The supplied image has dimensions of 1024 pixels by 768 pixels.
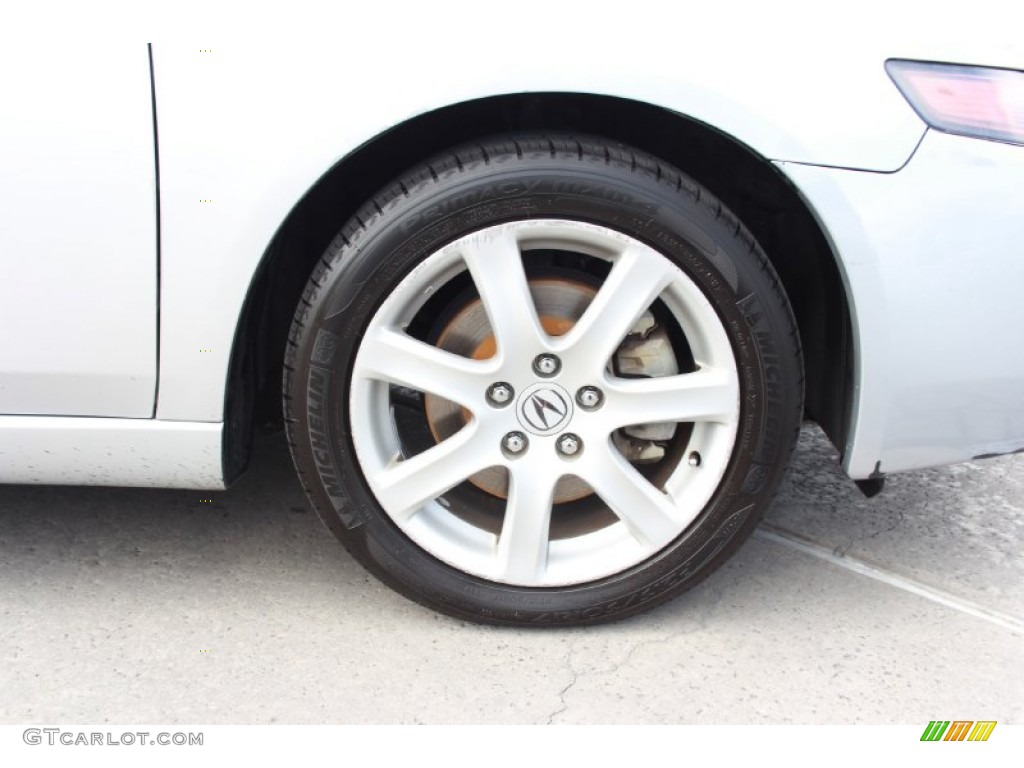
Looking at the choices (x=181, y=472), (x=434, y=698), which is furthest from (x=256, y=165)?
(x=434, y=698)

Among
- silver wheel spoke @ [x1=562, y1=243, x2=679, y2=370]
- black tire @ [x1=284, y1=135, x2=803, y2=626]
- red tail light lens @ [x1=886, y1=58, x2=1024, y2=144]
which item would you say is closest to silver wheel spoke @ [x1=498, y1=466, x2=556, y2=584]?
black tire @ [x1=284, y1=135, x2=803, y2=626]

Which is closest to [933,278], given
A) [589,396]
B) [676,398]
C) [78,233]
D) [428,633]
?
[676,398]

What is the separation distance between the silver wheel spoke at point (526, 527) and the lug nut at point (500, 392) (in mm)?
153

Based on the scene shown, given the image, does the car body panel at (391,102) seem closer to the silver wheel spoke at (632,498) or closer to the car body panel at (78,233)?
the car body panel at (78,233)

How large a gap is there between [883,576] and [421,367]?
1.26m

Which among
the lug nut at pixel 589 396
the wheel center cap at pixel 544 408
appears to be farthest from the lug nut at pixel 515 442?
the lug nut at pixel 589 396

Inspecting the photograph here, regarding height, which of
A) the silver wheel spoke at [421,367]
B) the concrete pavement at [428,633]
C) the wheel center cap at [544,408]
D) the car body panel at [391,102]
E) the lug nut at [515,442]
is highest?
the car body panel at [391,102]

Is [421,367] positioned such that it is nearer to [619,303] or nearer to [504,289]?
[504,289]

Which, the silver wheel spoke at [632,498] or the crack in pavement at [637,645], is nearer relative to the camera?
the crack in pavement at [637,645]

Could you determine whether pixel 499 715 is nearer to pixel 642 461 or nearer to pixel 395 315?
pixel 642 461

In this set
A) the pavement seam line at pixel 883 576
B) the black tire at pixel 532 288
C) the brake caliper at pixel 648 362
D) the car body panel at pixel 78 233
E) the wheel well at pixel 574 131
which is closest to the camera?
the car body panel at pixel 78 233

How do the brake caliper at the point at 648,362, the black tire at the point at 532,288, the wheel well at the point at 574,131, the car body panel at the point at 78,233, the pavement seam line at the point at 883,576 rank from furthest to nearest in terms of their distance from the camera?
the pavement seam line at the point at 883,576 → the brake caliper at the point at 648,362 → the wheel well at the point at 574,131 → the black tire at the point at 532,288 → the car body panel at the point at 78,233

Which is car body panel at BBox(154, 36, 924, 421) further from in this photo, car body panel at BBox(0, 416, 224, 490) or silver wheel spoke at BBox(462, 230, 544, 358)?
car body panel at BBox(0, 416, 224, 490)

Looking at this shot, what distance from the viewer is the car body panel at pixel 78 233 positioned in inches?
71.4
